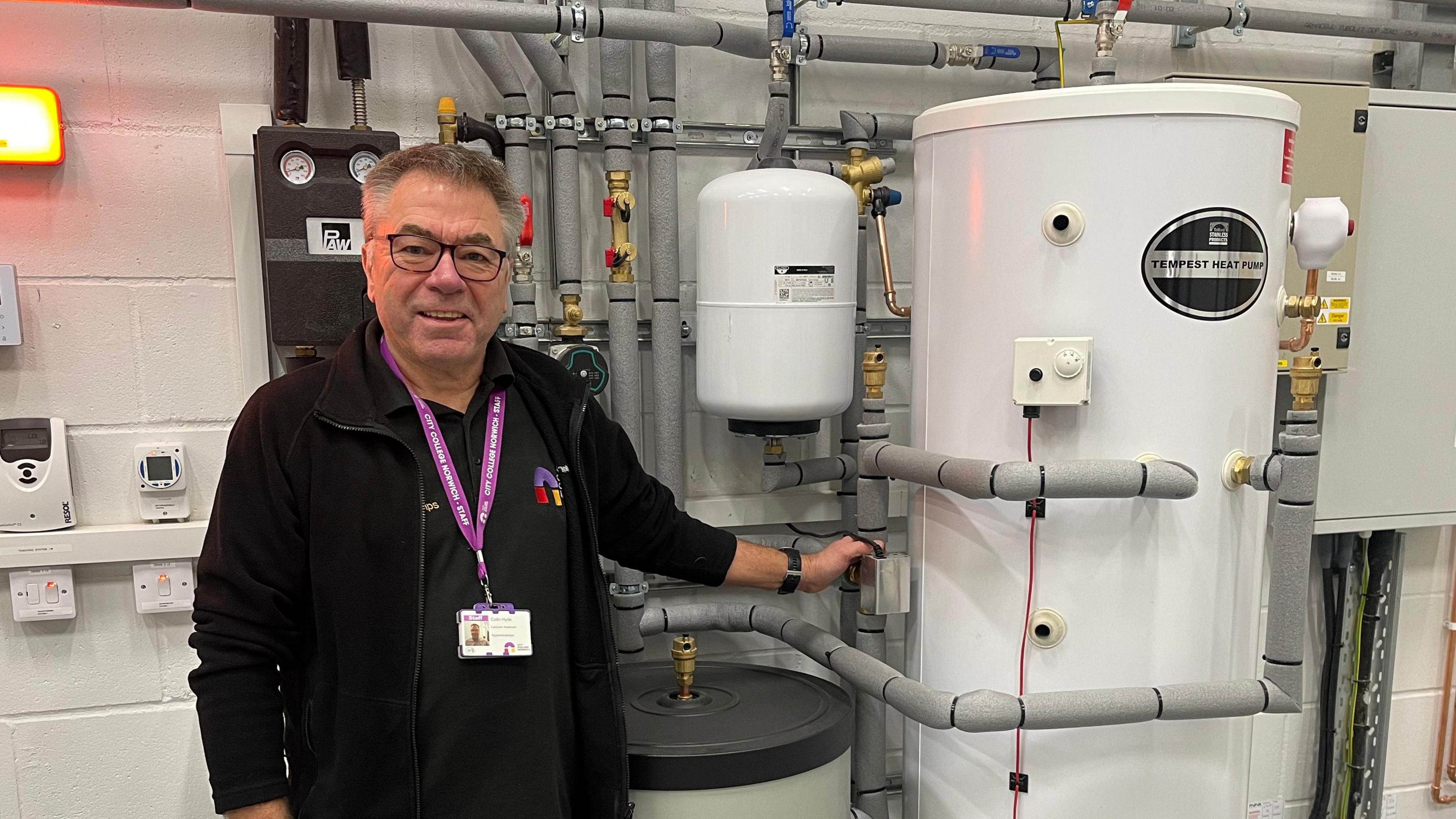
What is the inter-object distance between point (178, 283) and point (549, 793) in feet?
3.81

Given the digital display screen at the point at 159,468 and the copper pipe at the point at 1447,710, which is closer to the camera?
the digital display screen at the point at 159,468

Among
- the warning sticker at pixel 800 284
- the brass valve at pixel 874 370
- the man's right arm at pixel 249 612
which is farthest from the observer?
the warning sticker at pixel 800 284

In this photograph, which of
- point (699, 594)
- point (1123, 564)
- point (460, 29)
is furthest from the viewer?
point (699, 594)

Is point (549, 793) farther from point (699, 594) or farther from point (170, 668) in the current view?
point (170, 668)

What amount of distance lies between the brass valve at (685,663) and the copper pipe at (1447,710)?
201 centimetres

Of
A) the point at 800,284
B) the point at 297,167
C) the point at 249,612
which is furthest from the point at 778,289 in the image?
the point at 249,612

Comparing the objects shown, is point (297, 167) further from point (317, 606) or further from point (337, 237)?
point (317, 606)

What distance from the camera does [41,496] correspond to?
67.2 inches

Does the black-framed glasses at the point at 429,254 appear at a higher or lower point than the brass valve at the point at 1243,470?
higher

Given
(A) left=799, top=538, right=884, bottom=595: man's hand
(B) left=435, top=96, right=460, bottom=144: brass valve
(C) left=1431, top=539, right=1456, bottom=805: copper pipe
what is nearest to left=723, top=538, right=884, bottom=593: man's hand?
(A) left=799, top=538, right=884, bottom=595: man's hand

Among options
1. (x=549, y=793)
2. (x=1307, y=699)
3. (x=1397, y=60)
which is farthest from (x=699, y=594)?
(x=1397, y=60)

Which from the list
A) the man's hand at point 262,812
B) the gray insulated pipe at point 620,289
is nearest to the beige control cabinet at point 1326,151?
the gray insulated pipe at point 620,289

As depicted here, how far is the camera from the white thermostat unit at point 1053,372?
1.36 m

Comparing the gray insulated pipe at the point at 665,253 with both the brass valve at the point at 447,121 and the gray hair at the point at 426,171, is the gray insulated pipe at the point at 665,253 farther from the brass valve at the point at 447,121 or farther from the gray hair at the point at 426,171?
the gray hair at the point at 426,171
